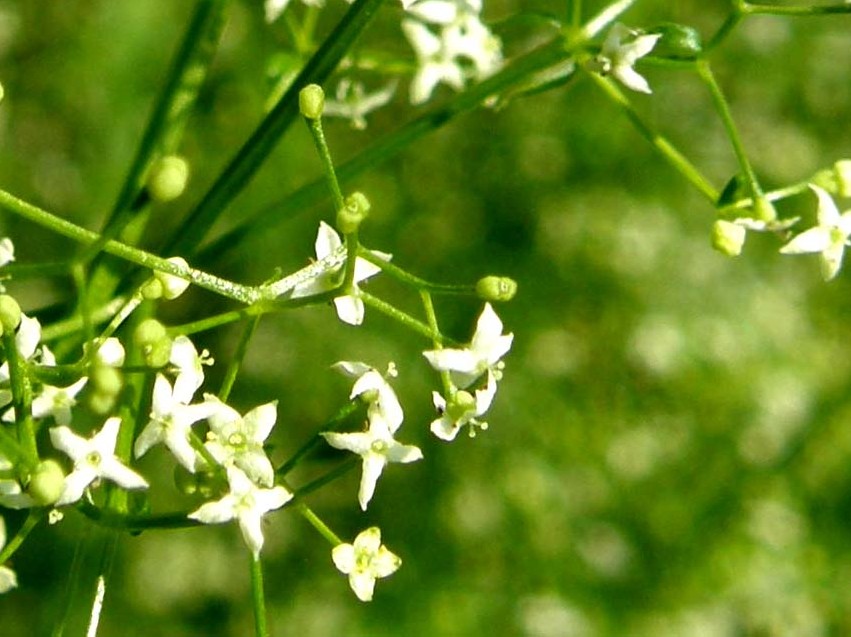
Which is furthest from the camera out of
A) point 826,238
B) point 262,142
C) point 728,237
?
point 826,238

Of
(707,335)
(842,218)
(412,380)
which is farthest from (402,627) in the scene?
(842,218)

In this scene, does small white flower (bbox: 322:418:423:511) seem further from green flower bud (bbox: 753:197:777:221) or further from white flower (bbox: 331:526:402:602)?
green flower bud (bbox: 753:197:777:221)

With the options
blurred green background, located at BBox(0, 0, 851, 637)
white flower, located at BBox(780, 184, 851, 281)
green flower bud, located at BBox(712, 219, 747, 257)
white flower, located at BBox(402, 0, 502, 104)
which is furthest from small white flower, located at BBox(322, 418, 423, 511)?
blurred green background, located at BBox(0, 0, 851, 637)

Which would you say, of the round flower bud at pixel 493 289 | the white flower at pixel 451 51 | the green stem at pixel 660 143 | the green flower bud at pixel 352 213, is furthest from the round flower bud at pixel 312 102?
the white flower at pixel 451 51

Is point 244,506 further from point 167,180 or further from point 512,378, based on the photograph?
point 512,378

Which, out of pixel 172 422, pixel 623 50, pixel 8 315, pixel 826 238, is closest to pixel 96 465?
pixel 172 422
